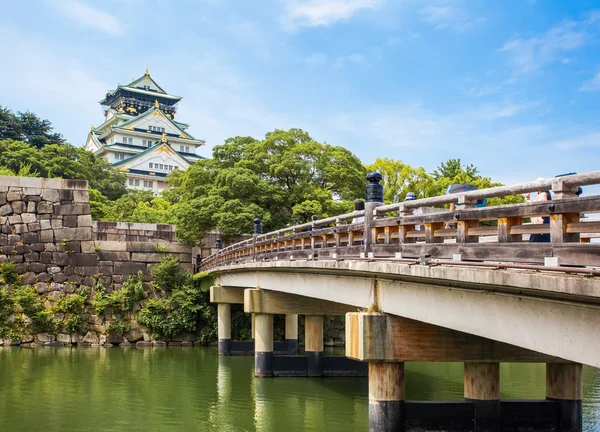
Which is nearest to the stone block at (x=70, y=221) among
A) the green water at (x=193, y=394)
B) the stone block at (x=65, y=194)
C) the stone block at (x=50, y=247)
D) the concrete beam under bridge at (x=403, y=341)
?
the stone block at (x=65, y=194)

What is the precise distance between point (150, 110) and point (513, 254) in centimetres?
7483

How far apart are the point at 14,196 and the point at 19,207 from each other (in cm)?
55

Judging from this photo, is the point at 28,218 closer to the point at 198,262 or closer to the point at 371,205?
the point at 198,262

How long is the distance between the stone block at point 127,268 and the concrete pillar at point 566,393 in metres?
24.1

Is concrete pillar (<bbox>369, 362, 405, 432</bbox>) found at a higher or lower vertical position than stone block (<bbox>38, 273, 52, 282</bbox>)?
lower

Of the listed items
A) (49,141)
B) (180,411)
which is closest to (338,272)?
(180,411)

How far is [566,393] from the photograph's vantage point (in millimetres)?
12586

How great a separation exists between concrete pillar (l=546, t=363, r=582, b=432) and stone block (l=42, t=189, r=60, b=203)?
2546 centimetres

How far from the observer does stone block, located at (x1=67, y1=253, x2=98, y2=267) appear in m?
32.1

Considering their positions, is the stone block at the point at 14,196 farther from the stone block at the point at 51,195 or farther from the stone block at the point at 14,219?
the stone block at the point at 51,195

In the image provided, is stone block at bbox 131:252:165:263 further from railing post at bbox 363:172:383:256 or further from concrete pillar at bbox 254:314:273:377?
railing post at bbox 363:172:383:256

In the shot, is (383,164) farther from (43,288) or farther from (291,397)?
(291,397)

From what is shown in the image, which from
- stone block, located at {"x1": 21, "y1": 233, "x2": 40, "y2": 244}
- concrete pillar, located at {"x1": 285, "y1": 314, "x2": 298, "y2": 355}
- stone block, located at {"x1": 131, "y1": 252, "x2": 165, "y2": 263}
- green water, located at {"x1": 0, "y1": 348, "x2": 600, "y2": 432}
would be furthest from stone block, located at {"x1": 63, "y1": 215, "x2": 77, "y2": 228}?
concrete pillar, located at {"x1": 285, "y1": 314, "x2": 298, "y2": 355}

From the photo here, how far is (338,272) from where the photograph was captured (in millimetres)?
13242
